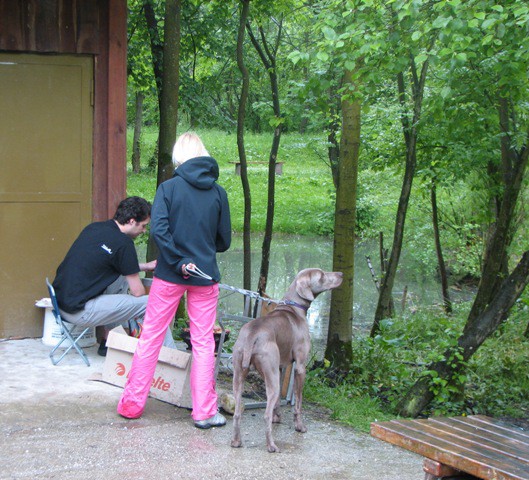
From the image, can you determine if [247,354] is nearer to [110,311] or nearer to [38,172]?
[110,311]

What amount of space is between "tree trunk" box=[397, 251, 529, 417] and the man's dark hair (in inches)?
118

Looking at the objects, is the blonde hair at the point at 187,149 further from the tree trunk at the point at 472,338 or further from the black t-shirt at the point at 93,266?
the tree trunk at the point at 472,338

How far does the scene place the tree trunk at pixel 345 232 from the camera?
8.56 m

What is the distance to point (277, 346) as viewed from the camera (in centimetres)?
530

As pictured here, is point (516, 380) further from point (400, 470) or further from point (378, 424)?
point (378, 424)

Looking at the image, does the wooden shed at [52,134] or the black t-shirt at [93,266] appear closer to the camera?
the black t-shirt at [93,266]

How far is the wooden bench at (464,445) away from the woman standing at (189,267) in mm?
1757

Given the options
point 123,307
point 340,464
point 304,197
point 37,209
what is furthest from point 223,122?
point 304,197

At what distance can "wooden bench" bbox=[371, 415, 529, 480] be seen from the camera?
3.50m

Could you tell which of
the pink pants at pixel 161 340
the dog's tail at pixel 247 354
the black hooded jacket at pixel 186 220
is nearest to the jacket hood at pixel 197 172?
the black hooded jacket at pixel 186 220

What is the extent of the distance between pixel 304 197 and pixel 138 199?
21880 mm

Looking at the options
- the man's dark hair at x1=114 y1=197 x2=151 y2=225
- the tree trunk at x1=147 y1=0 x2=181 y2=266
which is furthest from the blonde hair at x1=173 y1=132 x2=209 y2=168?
the tree trunk at x1=147 y1=0 x2=181 y2=266

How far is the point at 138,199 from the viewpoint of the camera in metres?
6.33

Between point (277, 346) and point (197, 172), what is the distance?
1324mm
